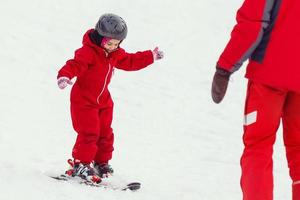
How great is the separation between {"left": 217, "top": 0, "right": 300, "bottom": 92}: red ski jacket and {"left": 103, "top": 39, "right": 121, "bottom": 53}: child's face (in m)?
1.80

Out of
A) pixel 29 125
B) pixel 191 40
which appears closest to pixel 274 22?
pixel 29 125

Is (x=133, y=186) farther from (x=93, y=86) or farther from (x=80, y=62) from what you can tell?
(x=80, y=62)

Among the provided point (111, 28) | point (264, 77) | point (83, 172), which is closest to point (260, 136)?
point (264, 77)

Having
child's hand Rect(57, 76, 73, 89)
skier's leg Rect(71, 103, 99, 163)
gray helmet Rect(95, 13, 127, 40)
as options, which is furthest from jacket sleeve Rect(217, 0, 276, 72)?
skier's leg Rect(71, 103, 99, 163)

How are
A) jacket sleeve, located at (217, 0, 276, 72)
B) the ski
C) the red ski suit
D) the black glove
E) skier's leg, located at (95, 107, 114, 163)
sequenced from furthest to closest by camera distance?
skier's leg, located at (95, 107, 114, 163), the red ski suit, the ski, the black glove, jacket sleeve, located at (217, 0, 276, 72)

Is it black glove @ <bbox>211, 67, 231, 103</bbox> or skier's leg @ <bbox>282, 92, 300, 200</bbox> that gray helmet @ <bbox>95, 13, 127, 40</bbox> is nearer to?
black glove @ <bbox>211, 67, 231, 103</bbox>

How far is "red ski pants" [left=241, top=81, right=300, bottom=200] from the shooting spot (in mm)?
4074

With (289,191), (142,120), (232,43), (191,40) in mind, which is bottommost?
(289,191)

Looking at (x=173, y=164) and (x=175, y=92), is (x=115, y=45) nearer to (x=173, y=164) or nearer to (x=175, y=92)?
(x=173, y=164)

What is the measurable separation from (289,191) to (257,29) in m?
3.05

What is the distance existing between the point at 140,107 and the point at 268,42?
565 centimetres

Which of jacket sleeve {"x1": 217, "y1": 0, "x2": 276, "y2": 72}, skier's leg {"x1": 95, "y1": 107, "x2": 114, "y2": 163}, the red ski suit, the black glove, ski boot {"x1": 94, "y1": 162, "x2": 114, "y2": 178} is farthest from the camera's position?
ski boot {"x1": 94, "y1": 162, "x2": 114, "y2": 178}

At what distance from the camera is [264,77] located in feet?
13.3

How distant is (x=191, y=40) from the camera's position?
1337cm
